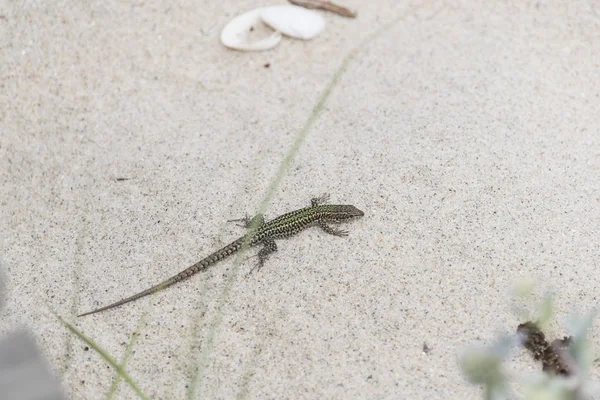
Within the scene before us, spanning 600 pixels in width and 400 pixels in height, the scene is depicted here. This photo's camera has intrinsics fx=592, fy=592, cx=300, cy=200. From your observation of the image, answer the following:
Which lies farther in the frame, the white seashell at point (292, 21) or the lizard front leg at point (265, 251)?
the white seashell at point (292, 21)

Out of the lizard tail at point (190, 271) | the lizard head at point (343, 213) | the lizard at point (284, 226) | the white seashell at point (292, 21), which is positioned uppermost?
the white seashell at point (292, 21)

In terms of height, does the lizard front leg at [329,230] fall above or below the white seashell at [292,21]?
below

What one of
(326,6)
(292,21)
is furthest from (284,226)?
(326,6)

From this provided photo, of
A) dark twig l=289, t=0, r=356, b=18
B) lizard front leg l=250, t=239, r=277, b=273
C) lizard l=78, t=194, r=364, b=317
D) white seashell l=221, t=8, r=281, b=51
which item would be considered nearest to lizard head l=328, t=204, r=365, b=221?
lizard l=78, t=194, r=364, b=317

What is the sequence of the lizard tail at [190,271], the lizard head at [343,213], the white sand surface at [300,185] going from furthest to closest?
the lizard head at [343,213], the lizard tail at [190,271], the white sand surface at [300,185]

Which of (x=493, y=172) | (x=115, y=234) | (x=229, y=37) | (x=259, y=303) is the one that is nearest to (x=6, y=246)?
(x=115, y=234)

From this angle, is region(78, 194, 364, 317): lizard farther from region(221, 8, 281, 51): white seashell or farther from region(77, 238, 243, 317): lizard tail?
region(221, 8, 281, 51): white seashell

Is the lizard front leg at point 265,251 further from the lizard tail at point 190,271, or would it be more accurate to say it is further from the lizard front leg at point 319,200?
the lizard front leg at point 319,200

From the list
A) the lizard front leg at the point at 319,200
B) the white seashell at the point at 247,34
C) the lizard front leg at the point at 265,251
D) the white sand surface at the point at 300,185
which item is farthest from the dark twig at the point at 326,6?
the lizard front leg at the point at 265,251
